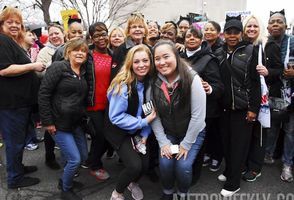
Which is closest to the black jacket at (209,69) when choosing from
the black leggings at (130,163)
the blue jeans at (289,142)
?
the black leggings at (130,163)

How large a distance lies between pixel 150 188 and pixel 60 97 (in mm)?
1684

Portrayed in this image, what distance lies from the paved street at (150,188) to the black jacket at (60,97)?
38.0 inches

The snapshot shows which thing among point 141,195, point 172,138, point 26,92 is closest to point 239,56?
point 172,138

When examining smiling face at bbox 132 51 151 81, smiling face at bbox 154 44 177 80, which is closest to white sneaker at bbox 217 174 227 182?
smiling face at bbox 154 44 177 80

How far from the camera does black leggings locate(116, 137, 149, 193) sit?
3.22 meters

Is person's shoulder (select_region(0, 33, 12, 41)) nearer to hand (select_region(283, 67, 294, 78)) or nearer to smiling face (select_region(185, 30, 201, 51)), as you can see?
smiling face (select_region(185, 30, 201, 51))

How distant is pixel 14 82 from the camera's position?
3482 millimetres

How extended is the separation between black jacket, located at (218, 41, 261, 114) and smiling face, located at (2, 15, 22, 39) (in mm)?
2596

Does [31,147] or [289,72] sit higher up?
[289,72]

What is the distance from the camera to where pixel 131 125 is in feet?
10.7

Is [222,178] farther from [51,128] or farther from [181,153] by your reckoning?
[51,128]

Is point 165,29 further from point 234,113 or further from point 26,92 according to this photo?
point 26,92

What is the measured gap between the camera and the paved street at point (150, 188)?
3600mm

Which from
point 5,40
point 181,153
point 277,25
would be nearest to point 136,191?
point 181,153
